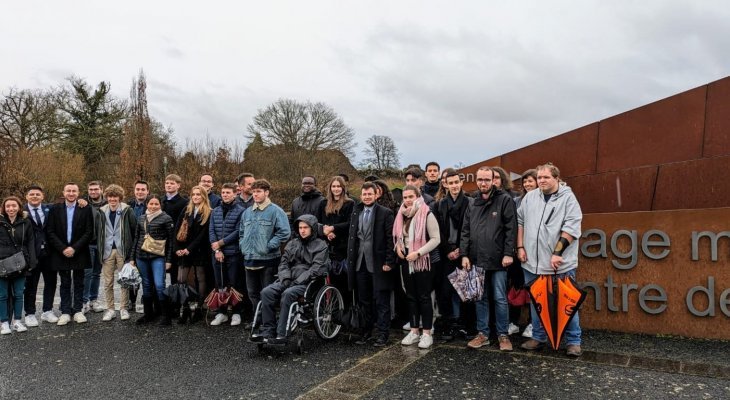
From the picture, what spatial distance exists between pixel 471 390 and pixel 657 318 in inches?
102

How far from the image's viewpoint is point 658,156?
648 cm

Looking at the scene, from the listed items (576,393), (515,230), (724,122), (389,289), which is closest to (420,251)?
(389,289)

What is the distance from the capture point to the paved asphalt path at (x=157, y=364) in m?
4.12

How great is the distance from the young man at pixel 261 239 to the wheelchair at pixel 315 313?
2.58 ft

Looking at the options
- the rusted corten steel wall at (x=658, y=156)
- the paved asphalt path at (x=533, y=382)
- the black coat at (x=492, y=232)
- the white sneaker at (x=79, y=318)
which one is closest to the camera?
the paved asphalt path at (x=533, y=382)

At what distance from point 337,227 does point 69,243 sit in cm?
356

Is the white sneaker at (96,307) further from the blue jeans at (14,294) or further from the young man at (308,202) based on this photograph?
the young man at (308,202)

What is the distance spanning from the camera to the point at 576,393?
3.80 meters

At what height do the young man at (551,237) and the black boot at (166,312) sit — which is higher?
the young man at (551,237)

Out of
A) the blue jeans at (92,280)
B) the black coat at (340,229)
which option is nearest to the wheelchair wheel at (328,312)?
the black coat at (340,229)

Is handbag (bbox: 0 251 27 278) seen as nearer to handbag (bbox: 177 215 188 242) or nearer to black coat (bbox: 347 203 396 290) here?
handbag (bbox: 177 215 188 242)

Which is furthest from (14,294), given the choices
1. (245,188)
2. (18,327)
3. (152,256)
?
(245,188)

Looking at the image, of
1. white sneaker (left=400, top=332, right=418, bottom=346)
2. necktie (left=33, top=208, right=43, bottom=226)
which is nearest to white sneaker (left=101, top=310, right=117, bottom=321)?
necktie (left=33, top=208, right=43, bottom=226)

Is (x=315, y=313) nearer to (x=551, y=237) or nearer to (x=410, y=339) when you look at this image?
(x=410, y=339)
